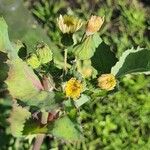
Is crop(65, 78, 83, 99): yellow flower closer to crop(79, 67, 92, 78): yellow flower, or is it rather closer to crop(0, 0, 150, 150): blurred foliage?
crop(79, 67, 92, 78): yellow flower

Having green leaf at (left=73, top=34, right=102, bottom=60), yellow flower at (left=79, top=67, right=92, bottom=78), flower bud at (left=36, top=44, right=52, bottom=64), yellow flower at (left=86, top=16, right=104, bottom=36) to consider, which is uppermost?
yellow flower at (left=86, top=16, right=104, bottom=36)

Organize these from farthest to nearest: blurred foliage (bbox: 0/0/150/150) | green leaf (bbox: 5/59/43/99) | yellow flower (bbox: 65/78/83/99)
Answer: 1. blurred foliage (bbox: 0/0/150/150)
2. green leaf (bbox: 5/59/43/99)
3. yellow flower (bbox: 65/78/83/99)

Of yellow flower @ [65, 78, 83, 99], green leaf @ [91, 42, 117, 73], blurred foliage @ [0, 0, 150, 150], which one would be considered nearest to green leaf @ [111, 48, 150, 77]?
green leaf @ [91, 42, 117, 73]

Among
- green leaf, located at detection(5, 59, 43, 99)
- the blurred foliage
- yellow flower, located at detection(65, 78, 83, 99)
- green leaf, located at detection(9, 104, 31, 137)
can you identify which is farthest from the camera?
the blurred foliage

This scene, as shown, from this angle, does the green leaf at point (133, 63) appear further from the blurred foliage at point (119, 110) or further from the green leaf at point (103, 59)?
the blurred foliage at point (119, 110)

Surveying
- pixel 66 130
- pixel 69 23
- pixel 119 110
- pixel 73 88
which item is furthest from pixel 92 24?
pixel 119 110

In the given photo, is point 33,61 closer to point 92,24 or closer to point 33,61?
point 33,61

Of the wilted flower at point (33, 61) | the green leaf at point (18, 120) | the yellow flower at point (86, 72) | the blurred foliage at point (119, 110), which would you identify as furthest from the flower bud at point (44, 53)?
the blurred foliage at point (119, 110)
